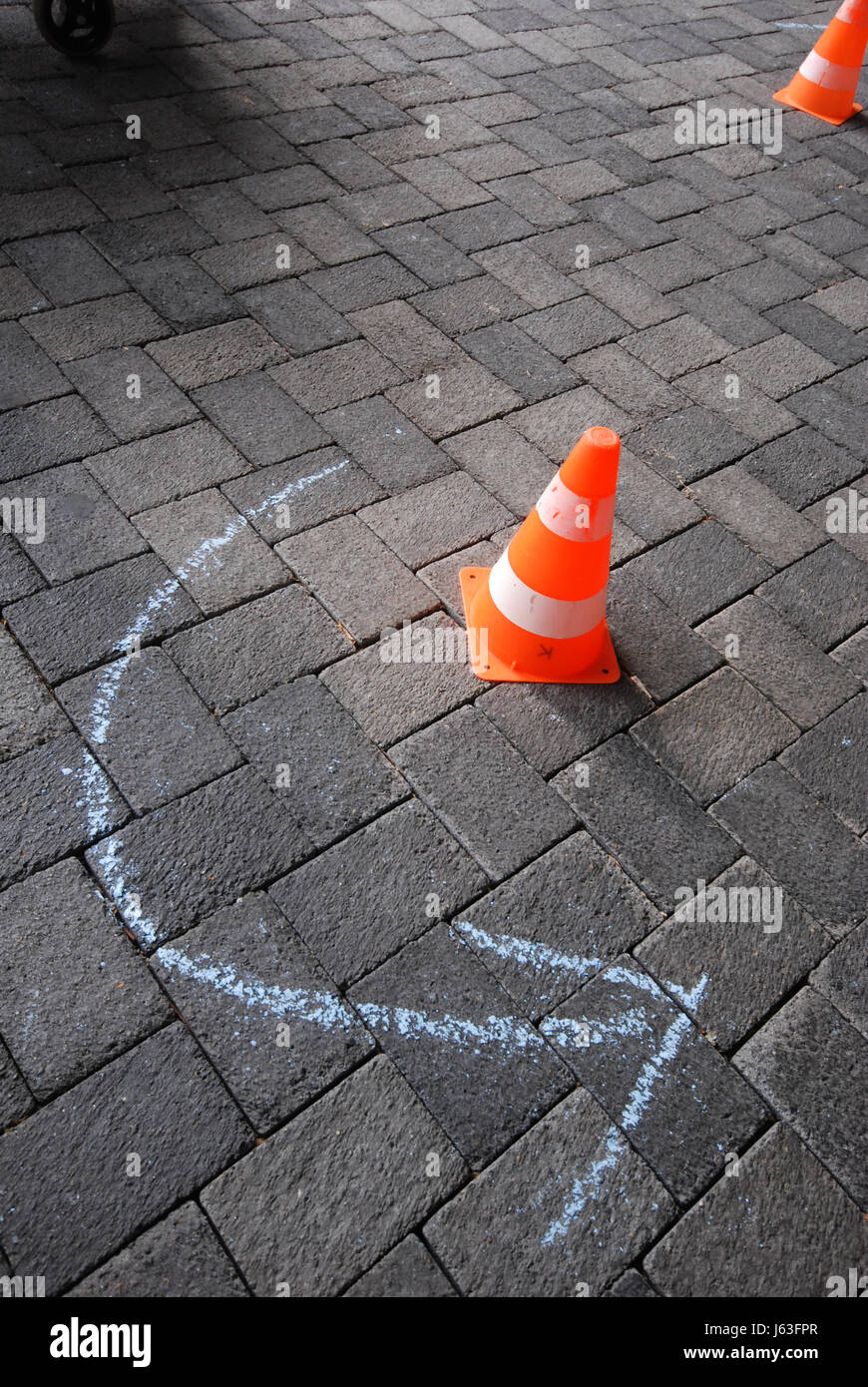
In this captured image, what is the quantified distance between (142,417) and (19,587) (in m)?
0.92

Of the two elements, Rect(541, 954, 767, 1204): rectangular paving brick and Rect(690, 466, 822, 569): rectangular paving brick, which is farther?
Rect(690, 466, 822, 569): rectangular paving brick

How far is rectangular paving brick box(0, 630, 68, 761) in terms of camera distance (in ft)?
8.39

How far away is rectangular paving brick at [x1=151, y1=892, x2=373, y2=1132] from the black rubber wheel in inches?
195

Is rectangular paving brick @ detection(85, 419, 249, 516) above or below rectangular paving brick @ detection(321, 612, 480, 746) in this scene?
above

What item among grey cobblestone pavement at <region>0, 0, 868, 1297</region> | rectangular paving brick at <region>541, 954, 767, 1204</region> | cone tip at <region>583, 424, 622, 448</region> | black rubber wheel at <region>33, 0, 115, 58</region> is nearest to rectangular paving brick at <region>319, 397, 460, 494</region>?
grey cobblestone pavement at <region>0, 0, 868, 1297</region>

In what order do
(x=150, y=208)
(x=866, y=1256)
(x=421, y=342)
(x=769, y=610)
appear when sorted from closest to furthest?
1. (x=866, y=1256)
2. (x=769, y=610)
3. (x=421, y=342)
4. (x=150, y=208)

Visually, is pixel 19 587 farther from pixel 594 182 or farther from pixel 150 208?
pixel 594 182

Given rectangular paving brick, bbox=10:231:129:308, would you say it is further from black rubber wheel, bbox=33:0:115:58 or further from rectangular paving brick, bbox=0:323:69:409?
black rubber wheel, bbox=33:0:115:58

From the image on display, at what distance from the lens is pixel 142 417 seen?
137 inches

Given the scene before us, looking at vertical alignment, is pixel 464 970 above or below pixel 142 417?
below

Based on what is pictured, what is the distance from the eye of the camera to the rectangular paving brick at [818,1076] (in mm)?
2158

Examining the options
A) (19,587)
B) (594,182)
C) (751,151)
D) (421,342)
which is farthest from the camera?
(751,151)

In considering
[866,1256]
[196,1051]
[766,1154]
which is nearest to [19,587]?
[196,1051]

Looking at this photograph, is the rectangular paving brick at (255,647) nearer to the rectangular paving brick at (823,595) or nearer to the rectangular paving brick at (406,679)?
the rectangular paving brick at (406,679)
